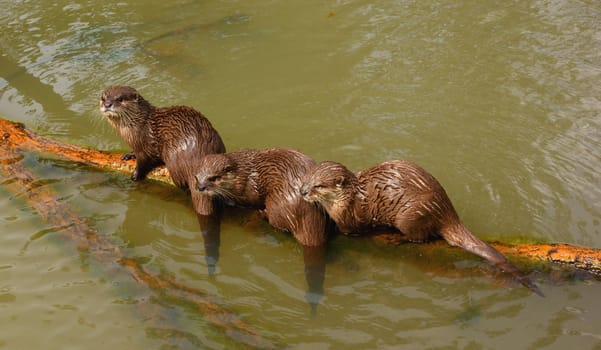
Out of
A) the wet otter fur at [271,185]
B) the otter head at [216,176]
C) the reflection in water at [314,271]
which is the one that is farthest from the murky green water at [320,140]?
the otter head at [216,176]

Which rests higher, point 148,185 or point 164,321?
point 148,185

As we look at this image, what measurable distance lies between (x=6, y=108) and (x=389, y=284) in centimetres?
429

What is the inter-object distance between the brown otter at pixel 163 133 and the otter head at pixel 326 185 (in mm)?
888

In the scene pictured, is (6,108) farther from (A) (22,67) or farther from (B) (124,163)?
(B) (124,163)

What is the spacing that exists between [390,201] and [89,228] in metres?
2.03

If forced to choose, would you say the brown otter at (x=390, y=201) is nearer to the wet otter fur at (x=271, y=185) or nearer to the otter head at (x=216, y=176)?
the wet otter fur at (x=271, y=185)

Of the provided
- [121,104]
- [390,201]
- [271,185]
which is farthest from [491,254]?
[121,104]

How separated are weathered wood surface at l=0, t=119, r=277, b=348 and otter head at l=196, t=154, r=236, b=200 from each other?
60 cm

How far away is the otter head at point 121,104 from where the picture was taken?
3777 millimetres

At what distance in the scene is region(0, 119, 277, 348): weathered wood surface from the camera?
9.48 ft

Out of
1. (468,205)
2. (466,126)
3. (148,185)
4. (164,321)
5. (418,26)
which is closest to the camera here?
(164,321)

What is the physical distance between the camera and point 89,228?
11.8 feet

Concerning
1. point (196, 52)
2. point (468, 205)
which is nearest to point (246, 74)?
point (196, 52)

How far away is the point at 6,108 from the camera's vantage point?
5.27 meters
